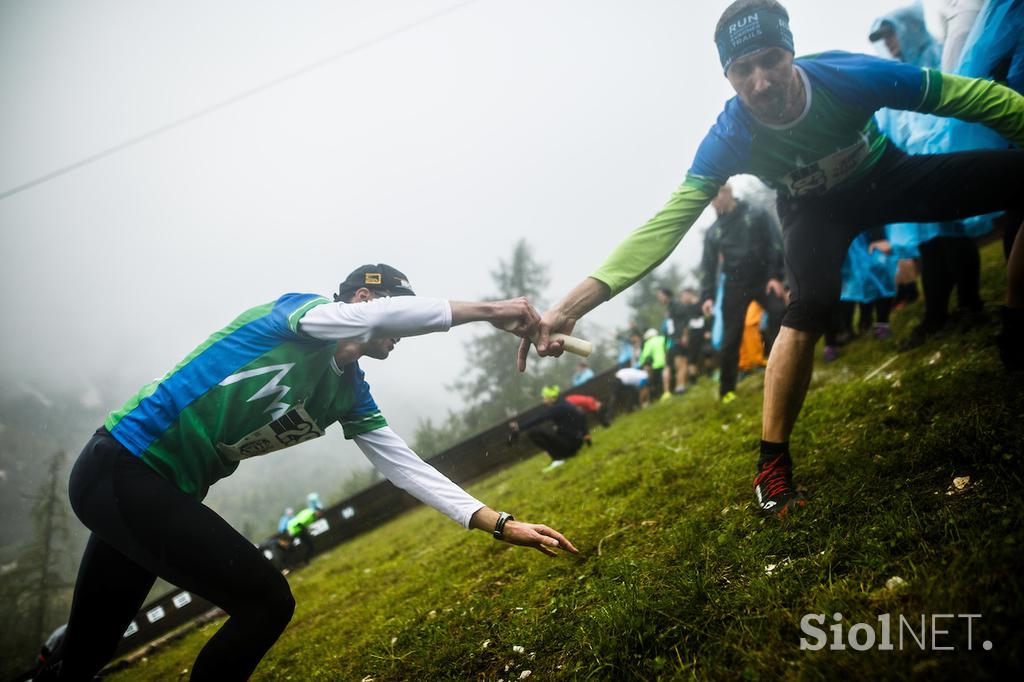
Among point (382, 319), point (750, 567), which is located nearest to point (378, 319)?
point (382, 319)

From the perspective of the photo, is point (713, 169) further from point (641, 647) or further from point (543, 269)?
point (543, 269)

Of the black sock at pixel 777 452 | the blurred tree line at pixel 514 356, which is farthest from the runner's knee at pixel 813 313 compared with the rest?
the blurred tree line at pixel 514 356

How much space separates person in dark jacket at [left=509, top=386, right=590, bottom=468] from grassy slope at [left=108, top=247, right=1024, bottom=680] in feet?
14.6

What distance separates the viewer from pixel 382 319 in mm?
2174

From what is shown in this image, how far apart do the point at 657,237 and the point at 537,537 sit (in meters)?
1.70

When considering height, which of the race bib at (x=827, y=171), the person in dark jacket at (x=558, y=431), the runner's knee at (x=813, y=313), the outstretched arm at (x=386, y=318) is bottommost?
the person in dark jacket at (x=558, y=431)

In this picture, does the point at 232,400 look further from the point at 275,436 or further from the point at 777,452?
the point at 777,452

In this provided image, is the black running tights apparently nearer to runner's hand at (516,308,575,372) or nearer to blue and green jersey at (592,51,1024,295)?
runner's hand at (516,308,575,372)

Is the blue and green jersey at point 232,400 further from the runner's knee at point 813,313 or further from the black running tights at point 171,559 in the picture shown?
the runner's knee at point 813,313

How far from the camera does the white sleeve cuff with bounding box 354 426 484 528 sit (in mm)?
2754

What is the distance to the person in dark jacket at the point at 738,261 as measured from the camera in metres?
6.42

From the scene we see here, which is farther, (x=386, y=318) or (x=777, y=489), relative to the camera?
(x=777, y=489)

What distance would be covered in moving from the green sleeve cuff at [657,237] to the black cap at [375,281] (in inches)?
45.7

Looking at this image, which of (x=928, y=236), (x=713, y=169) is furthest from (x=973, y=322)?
(x=713, y=169)
